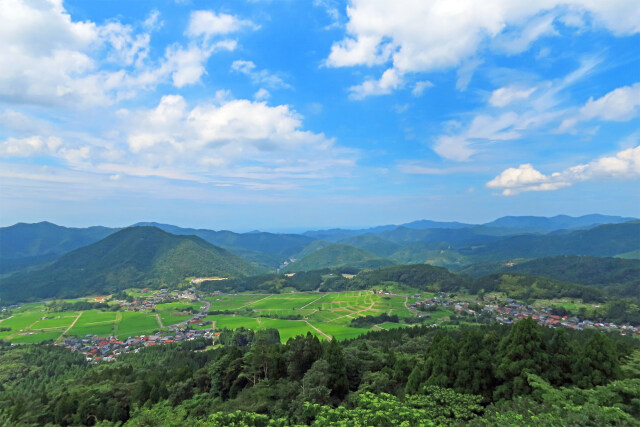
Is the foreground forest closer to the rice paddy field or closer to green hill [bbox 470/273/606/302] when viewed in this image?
the rice paddy field

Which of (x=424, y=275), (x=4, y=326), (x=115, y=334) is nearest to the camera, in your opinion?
(x=115, y=334)

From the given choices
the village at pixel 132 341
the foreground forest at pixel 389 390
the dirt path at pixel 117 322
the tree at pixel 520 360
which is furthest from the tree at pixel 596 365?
the dirt path at pixel 117 322

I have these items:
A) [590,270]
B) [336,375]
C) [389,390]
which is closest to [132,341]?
[336,375]

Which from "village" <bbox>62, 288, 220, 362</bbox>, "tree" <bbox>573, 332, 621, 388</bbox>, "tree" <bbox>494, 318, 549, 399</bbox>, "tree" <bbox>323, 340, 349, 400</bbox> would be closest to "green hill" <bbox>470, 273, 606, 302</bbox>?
"tree" <bbox>573, 332, 621, 388</bbox>

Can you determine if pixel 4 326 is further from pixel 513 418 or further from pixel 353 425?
pixel 513 418

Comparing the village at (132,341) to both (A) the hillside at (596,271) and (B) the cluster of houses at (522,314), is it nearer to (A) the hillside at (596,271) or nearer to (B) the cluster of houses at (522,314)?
(B) the cluster of houses at (522,314)

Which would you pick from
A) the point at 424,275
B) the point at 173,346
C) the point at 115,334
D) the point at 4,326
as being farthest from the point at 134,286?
the point at 424,275

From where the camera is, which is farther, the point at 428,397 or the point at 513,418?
the point at 428,397
